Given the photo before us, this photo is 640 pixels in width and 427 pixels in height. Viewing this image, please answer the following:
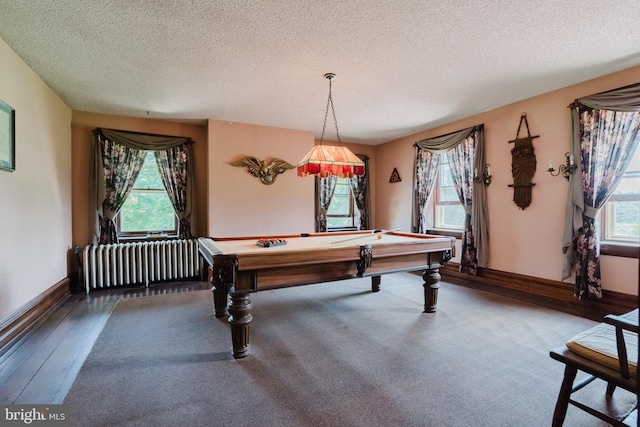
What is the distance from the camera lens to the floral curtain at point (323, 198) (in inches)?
231

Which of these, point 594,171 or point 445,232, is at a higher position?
point 594,171

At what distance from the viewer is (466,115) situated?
4.49 metres

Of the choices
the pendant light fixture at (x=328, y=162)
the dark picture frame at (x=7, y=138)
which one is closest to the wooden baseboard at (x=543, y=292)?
the pendant light fixture at (x=328, y=162)

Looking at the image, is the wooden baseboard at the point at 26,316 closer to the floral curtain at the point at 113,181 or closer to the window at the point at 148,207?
the floral curtain at the point at 113,181

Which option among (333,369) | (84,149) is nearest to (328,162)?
(333,369)

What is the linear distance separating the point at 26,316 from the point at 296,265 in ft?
8.84

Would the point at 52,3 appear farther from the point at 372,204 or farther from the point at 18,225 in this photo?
the point at 372,204

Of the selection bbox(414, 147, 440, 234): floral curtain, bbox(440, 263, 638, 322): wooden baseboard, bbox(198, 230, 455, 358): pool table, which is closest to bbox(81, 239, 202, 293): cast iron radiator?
bbox(198, 230, 455, 358): pool table

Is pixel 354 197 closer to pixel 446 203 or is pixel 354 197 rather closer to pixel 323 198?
pixel 323 198

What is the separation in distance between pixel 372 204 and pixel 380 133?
1.74 metres

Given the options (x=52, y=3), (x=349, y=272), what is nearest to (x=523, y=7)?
(x=349, y=272)

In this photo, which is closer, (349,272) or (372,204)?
(349,272)

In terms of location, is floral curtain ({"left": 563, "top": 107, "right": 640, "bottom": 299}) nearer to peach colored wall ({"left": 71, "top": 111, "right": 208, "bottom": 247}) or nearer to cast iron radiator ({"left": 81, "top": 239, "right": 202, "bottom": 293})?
cast iron radiator ({"left": 81, "top": 239, "right": 202, "bottom": 293})

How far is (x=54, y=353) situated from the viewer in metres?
2.36
